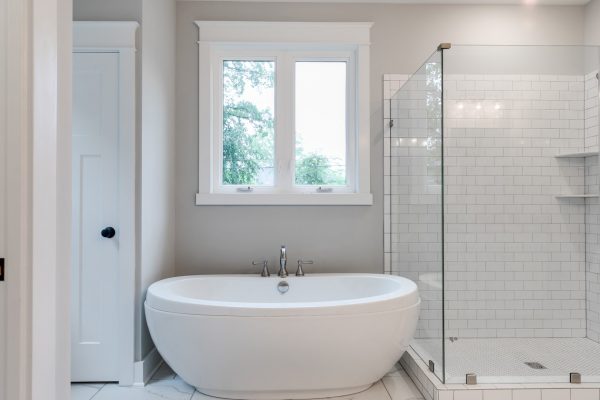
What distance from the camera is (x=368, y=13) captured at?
2.91 metres

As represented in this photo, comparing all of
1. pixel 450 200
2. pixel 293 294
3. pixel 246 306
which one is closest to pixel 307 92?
pixel 450 200

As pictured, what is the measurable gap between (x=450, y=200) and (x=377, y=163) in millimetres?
664

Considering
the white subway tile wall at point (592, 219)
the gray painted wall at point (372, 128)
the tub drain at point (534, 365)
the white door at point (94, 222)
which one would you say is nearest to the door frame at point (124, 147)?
the white door at point (94, 222)

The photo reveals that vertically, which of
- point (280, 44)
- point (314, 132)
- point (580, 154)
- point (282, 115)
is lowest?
point (580, 154)

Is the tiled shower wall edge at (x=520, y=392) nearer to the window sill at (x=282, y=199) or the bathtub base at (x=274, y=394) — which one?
the bathtub base at (x=274, y=394)

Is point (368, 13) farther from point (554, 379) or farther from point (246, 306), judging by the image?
point (554, 379)

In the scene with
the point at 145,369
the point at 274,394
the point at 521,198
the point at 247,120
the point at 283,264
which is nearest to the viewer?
the point at 274,394

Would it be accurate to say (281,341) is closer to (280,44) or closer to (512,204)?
(512,204)

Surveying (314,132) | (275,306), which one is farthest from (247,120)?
(275,306)

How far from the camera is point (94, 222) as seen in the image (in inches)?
92.0

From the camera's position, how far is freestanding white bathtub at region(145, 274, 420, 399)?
1.93 m

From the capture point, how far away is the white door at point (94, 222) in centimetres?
231

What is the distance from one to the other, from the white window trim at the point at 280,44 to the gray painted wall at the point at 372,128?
0.20 ft

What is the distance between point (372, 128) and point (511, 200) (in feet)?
3.55
